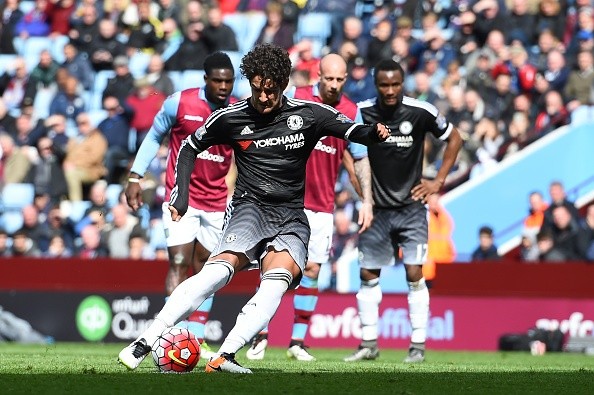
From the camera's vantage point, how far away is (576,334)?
17453 millimetres

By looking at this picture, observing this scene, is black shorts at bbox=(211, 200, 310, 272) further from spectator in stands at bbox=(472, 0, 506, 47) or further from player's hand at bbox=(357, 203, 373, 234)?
spectator in stands at bbox=(472, 0, 506, 47)

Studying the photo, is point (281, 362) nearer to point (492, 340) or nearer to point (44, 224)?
point (492, 340)

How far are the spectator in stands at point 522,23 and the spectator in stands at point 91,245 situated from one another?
7932 mm

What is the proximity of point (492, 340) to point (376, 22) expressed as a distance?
7.91 meters

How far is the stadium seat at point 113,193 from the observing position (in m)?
21.7

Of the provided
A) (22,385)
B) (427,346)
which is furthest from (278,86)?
(427,346)

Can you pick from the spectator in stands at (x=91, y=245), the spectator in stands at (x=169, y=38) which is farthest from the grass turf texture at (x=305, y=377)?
the spectator in stands at (x=169, y=38)

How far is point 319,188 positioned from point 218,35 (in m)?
10.6

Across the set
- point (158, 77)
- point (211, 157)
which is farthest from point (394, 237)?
point (158, 77)

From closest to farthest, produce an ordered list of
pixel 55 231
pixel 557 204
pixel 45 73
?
pixel 557 204 < pixel 55 231 < pixel 45 73

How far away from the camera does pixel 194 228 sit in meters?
13.1

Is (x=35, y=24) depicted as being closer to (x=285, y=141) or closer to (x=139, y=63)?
(x=139, y=63)

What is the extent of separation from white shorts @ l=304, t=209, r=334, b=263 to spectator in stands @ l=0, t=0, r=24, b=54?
14.2 m

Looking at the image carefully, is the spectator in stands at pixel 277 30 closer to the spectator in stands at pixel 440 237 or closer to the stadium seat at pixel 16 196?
the stadium seat at pixel 16 196
